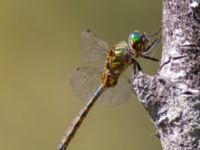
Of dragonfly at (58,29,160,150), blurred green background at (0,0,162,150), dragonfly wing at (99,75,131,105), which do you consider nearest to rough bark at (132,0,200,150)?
dragonfly at (58,29,160,150)

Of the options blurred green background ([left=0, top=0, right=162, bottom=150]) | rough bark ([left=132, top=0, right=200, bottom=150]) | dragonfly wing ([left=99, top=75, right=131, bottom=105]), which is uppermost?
rough bark ([left=132, top=0, right=200, bottom=150])

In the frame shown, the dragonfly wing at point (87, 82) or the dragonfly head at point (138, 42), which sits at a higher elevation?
the dragonfly head at point (138, 42)

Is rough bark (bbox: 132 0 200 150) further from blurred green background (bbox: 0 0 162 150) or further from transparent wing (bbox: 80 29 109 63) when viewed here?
blurred green background (bbox: 0 0 162 150)

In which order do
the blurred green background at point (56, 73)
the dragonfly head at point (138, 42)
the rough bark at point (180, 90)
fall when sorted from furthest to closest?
the blurred green background at point (56, 73) → the dragonfly head at point (138, 42) → the rough bark at point (180, 90)

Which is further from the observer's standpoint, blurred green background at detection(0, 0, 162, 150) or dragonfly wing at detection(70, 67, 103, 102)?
blurred green background at detection(0, 0, 162, 150)

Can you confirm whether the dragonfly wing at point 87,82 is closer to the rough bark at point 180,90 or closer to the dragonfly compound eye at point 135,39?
the dragonfly compound eye at point 135,39

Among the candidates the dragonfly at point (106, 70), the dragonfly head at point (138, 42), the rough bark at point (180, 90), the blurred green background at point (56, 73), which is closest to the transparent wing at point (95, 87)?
the dragonfly at point (106, 70)

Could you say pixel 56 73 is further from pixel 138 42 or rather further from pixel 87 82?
pixel 138 42

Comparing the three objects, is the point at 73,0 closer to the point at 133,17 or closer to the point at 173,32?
the point at 133,17
